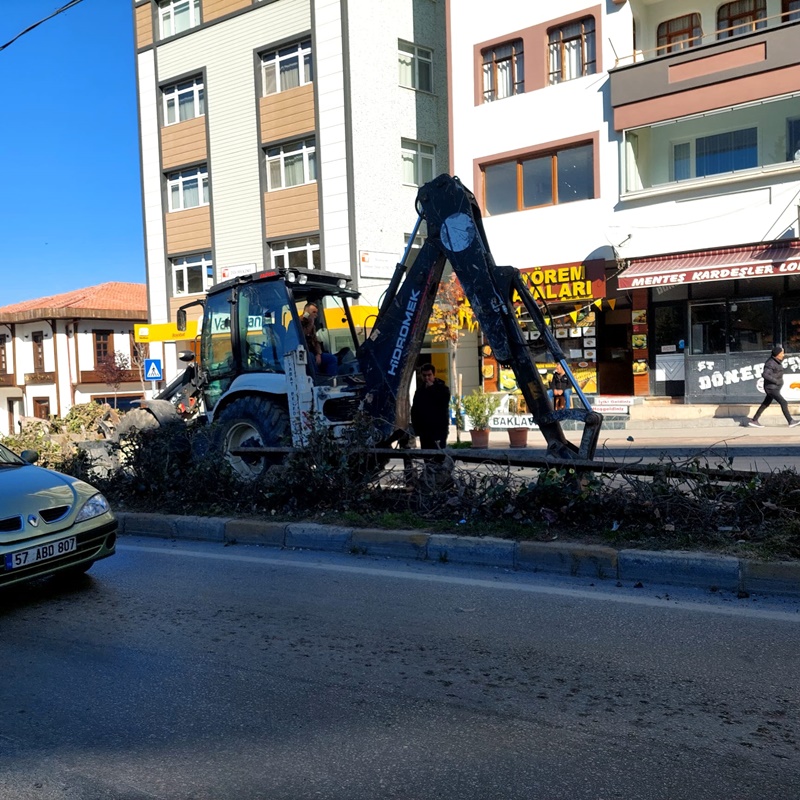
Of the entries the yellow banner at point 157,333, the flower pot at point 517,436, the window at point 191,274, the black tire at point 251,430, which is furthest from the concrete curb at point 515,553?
the window at point 191,274

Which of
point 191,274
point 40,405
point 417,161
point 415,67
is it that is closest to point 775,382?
point 417,161

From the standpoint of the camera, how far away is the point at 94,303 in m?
44.3

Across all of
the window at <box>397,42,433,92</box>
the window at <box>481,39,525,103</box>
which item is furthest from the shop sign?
the window at <box>397,42,433,92</box>

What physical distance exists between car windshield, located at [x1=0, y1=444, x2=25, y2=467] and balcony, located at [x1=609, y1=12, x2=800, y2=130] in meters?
17.1

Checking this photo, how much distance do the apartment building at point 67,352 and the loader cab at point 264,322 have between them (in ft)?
108

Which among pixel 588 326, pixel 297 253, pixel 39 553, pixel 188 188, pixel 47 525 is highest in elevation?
pixel 188 188

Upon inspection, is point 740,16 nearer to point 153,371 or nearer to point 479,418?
point 479,418

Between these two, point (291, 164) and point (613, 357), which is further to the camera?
point (291, 164)

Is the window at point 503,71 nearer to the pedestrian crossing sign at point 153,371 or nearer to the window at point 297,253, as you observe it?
the window at point 297,253

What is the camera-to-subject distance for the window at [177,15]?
92.4 feet

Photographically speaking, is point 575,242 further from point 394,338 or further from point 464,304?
point 394,338

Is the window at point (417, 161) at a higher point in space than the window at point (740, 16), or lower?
lower

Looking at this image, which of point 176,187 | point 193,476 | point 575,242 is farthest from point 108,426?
point 176,187

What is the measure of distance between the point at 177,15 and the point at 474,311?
84.6 feet
